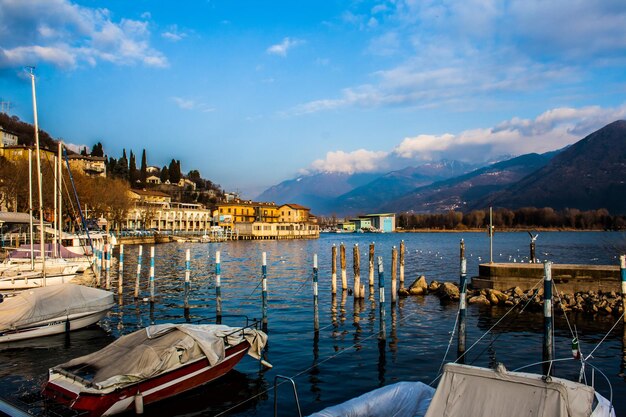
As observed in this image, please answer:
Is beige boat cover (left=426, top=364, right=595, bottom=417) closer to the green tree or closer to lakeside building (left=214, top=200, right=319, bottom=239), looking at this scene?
lakeside building (left=214, top=200, right=319, bottom=239)

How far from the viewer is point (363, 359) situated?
768 inches

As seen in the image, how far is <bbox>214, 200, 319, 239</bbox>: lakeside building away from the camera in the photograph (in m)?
163

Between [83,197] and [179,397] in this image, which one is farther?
[83,197]

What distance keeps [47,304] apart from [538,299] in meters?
26.5

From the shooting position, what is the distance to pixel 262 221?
620 feet

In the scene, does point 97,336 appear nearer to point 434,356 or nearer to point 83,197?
point 434,356

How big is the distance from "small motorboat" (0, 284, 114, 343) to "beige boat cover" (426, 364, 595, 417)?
19.3 metres

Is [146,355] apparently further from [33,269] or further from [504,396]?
[33,269]

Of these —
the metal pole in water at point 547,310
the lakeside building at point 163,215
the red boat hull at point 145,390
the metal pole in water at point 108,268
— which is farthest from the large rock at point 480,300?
the lakeside building at point 163,215

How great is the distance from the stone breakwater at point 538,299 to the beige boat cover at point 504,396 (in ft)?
56.1

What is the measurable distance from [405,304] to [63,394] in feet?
74.4

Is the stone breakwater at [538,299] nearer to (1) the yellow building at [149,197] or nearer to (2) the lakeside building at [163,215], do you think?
(2) the lakeside building at [163,215]

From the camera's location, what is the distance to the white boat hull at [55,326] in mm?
21062

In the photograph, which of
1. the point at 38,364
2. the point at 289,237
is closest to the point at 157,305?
the point at 38,364
